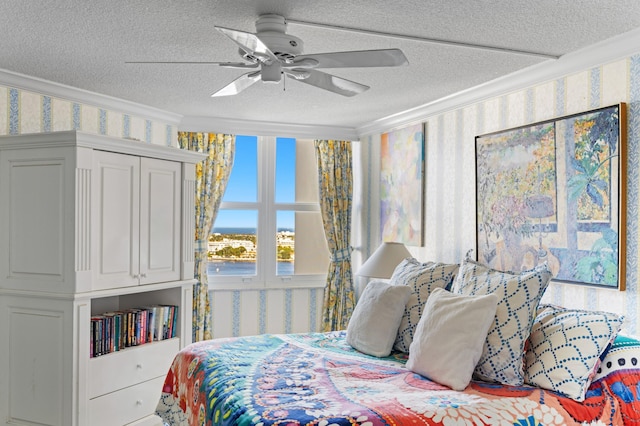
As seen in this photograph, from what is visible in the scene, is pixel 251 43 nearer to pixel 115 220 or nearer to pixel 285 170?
pixel 115 220

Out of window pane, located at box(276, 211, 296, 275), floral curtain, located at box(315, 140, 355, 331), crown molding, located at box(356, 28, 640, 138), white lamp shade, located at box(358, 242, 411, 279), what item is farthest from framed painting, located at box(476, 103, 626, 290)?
window pane, located at box(276, 211, 296, 275)

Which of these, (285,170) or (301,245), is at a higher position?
(285,170)

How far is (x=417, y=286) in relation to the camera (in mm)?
3500

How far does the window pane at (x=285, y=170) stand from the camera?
5.92 meters

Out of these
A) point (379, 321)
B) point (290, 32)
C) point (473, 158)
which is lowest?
point (379, 321)

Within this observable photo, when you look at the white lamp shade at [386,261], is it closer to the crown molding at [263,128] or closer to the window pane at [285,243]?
the window pane at [285,243]

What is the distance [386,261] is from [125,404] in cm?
217

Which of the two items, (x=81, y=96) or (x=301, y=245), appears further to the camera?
(x=301, y=245)

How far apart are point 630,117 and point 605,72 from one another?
32 cm

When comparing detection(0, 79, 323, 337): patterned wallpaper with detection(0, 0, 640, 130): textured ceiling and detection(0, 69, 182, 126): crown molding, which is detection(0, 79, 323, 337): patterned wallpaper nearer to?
detection(0, 69, 182, 126): crown molding

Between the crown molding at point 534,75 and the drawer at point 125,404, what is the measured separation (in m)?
2.92

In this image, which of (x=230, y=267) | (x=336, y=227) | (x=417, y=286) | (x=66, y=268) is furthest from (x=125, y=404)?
(x=336, y=227)

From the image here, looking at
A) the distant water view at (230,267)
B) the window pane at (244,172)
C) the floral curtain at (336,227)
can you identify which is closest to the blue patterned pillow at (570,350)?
the floral curtain at (336,227)

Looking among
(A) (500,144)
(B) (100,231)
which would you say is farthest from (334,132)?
(B) (100,231)
